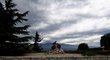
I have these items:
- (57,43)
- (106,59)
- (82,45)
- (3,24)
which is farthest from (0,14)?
(106,59)

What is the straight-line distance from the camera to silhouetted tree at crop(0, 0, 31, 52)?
29.4 m

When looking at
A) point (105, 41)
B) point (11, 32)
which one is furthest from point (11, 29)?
point (105, 41)

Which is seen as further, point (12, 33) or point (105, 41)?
point (105, 41)

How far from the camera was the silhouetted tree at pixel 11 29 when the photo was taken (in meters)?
29.4

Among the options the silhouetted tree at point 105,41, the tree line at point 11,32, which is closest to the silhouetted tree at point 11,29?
the tree line at point 11,32

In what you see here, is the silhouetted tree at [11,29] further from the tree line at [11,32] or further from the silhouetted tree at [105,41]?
the silhouetted tree at [105,41]

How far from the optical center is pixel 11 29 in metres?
29.9

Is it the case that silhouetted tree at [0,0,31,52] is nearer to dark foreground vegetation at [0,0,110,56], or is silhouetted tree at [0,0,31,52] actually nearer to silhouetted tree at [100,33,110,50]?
dark foreground vegetation at [0,0,110,56]

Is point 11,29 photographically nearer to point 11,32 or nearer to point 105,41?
point 11,32

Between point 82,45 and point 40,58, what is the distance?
2224 centimetres

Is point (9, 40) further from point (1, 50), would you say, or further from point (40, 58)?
point (40, 58)

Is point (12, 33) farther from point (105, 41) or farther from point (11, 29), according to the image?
point (105, 41)

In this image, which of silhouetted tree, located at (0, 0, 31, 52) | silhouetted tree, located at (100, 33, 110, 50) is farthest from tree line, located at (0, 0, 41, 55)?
silhouetted tree, located at (100, 33, 110, 50)

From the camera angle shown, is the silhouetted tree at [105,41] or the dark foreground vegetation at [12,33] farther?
the silhouetted tree at [105,41]
